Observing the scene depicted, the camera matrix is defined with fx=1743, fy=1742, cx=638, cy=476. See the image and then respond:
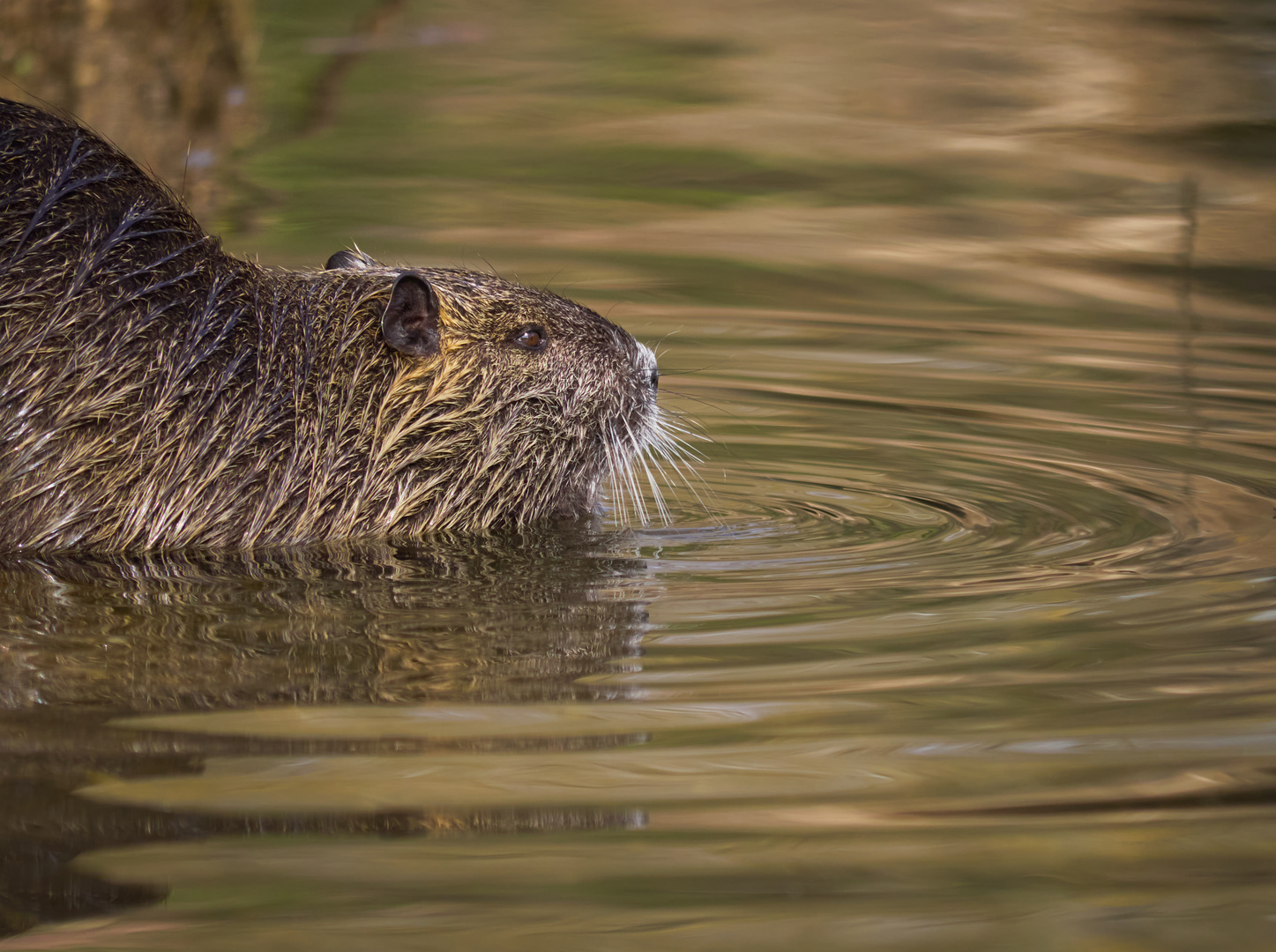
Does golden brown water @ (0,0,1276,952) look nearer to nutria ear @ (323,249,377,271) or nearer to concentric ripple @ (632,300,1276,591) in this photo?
concentric ripple @ (632,300,1276,591)

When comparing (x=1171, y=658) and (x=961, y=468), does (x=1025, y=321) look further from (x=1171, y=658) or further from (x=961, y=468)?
(x=1171, y=658)

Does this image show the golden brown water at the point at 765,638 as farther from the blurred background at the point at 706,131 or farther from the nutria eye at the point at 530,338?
the nutria eye at the point at 530,338

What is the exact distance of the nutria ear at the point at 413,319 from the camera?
14.4ft

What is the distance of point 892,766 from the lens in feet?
8.53

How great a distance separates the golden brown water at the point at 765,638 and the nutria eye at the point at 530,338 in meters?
0.50

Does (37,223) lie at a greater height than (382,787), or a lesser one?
greater

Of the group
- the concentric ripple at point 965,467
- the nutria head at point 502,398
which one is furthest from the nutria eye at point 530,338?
the concentric ripple at point 965,467

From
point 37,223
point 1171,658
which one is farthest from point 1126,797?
point 37,223

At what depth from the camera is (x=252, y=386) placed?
4230mm

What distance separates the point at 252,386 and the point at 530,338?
2.61ft

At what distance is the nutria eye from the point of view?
15.3ft

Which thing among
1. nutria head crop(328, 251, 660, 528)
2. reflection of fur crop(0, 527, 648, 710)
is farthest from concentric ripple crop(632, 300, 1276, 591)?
reflection of fur crop(0, 527, 648, 710)

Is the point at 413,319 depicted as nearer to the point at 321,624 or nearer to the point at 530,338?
the point at 530,338

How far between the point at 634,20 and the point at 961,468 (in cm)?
664
